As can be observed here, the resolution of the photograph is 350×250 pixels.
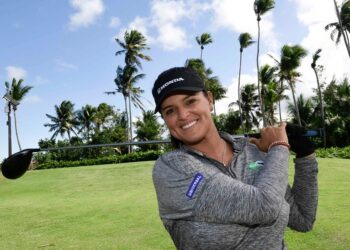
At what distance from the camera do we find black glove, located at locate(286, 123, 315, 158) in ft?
8.05

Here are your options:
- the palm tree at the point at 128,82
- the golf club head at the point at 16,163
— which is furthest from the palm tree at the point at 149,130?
the golf club head at the point at 16,163

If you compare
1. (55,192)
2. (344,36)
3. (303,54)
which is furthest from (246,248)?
(303,54)

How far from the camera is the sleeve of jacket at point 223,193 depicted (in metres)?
2.00

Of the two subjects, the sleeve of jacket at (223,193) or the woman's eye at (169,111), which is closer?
the sleeve of jacket at (223,193)

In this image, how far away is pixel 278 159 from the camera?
213 cm

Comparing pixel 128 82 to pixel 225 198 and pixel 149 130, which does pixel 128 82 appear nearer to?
pixel 149 130

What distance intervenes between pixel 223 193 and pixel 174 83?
639 mm

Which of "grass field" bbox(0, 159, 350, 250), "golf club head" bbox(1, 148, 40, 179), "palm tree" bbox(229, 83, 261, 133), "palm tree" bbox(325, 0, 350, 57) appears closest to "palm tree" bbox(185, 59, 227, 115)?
"palm tree" bbox(229, 83, 261, 133)

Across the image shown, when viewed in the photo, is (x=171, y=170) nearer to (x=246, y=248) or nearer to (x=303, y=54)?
(x=246, y=248)

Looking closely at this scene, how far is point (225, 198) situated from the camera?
80.0 inches

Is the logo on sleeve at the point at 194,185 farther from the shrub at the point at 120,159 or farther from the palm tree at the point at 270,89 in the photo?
the palm tree at the point at 270,89

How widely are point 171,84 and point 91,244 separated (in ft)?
22.0

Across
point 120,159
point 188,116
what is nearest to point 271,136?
point 188,116

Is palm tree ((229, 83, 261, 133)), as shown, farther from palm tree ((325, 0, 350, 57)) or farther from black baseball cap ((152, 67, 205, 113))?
black baseball cap ((152, 67, 205, 113))
